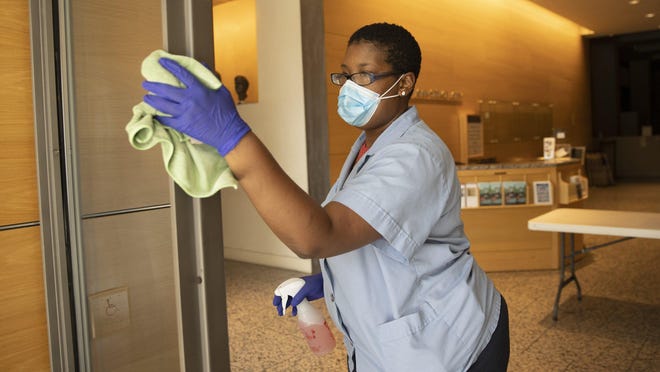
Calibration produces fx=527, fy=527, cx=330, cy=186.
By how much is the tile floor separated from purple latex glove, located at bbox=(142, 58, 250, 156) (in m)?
2.53

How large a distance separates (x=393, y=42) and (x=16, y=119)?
1.02 m

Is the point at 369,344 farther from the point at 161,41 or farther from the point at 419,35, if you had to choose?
the point at 419,35

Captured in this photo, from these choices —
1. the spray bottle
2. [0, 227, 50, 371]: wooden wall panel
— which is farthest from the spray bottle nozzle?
[0, 227, 50, 371]: wooden wall panel

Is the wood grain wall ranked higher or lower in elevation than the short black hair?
lower

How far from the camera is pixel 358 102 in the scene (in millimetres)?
1401

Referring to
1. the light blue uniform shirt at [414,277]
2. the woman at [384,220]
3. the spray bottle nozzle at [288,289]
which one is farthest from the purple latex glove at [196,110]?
the spray bottle nozzle at [288,289]

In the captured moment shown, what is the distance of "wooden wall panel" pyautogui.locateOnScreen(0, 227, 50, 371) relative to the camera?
140cm

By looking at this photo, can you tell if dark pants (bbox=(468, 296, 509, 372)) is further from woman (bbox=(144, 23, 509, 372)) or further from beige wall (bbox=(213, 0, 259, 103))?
beige wall (bbox=(213, 0, 259, 103))

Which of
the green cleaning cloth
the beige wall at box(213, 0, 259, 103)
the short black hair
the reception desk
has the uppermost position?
the beige wall at box(213, 0, 259, 103)

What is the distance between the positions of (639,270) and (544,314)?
1.73 metres

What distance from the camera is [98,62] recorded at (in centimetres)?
139

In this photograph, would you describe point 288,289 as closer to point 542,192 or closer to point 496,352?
point 496,352

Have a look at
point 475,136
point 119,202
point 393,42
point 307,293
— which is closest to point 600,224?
point 307,293

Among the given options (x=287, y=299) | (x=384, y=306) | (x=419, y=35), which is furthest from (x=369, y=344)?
(x=419, y=35)
